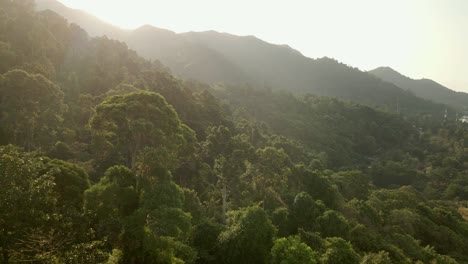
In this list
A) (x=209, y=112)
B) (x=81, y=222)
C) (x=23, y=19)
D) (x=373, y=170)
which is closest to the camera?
(x=81, y=222)

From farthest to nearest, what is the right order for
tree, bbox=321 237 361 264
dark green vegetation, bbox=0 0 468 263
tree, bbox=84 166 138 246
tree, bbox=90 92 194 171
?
tree, bbox=90 92 194 171 < tree, bbox=321 237 361 264 < tree, bbox=84 166 138 246 < dark green vegetation, bbox=0 0 468 263

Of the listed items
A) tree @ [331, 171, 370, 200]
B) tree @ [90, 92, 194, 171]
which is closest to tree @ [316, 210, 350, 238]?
tree @ [90, 92, 194, 171]

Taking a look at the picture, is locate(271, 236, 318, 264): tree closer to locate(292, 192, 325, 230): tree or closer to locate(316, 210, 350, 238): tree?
locate(316, 210, 350, 238): tree

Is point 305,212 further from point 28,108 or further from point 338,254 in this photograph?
point 28,108

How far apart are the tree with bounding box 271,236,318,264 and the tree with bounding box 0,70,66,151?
27.8 m

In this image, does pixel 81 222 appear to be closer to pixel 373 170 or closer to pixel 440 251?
pixel 440 251

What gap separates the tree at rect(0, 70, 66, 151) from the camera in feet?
118

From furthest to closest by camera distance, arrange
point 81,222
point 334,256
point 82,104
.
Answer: point 82,104
point 334,256
point 81,222

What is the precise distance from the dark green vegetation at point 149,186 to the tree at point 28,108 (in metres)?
0.13

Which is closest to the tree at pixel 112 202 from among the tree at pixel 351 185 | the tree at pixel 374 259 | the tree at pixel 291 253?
the tree at pixel 291 253

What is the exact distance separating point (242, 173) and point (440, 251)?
31.3 meters

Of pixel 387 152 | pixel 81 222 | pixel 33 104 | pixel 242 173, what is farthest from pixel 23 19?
pixel 387 152

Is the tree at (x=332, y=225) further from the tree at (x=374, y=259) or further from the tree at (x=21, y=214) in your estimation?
the tree at (x=21, y=214)

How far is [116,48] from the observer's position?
78.9 m
